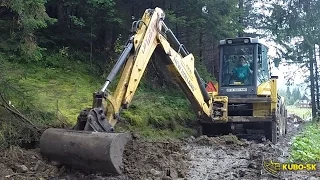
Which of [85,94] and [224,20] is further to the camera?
[224,20]

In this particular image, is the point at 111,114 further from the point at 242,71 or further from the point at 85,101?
the point at 242,71

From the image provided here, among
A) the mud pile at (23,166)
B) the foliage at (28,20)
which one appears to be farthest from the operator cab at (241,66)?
the mud pile at (23,166)

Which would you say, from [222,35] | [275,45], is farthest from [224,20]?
[275,45]

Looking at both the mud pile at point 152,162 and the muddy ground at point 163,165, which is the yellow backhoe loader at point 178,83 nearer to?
the muddy ground at point 163,165

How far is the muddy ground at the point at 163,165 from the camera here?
5.32 meters

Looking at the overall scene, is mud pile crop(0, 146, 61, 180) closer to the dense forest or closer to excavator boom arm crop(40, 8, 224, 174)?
excavator boom arm crop(40, 8, 224, 174)

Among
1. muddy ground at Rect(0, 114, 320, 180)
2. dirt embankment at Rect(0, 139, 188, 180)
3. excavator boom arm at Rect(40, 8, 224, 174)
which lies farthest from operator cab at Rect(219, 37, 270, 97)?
dirt embankment at Rect(0, 139, 188, 180)

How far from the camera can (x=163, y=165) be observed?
5.89m

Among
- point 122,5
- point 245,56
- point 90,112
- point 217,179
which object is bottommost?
point 217,179

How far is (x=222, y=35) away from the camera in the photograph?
13336mm

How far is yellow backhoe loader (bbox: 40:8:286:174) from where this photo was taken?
5051 mm

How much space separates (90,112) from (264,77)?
21.8 feet

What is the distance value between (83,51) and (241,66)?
5.20 metres

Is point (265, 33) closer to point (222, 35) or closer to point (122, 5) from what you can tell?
point (222, 35)
